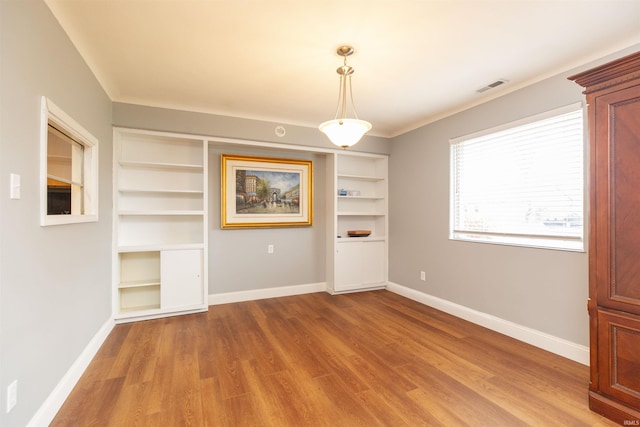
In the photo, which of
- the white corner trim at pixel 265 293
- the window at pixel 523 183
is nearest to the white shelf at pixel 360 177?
the window at pixel 523 183

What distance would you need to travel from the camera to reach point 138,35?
215 cm

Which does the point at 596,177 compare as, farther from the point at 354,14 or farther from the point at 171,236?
the point at 171,236

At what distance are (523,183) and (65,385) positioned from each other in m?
3.98

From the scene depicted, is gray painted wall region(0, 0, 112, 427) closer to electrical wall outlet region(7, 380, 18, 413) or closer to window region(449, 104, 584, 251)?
electrical wall outlet region(7, 380, 18, 413)

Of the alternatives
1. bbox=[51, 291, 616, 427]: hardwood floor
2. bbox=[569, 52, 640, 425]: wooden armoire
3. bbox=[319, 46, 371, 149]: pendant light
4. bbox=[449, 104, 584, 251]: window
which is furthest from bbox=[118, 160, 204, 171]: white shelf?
bbox=[569, 52, 640, 425]: wooden armoire

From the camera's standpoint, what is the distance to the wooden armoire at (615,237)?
1.66 metres

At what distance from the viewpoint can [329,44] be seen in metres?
2.24

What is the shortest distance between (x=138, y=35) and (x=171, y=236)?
2344mm

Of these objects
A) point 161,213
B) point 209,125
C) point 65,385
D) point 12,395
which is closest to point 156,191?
point 161,213

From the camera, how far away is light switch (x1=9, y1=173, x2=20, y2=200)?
138 cm

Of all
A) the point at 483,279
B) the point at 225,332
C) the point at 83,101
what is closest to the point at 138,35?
the point at 83,101

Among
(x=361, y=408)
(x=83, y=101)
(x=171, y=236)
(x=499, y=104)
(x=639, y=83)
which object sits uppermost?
(x=499, y=104)

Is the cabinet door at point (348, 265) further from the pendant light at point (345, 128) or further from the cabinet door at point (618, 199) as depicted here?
the cabinet door at point (618, 199)

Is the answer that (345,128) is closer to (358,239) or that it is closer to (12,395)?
(12,395)
